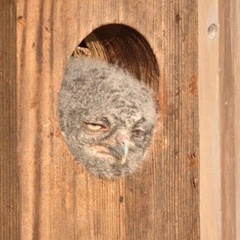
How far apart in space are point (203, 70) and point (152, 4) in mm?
269

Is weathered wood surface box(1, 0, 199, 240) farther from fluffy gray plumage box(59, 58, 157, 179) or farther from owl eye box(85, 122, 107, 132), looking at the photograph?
owl eye box(85, 122, 107, 132)

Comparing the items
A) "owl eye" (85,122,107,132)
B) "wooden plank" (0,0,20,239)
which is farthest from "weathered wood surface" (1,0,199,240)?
"owl eye" (85,122,107,132)

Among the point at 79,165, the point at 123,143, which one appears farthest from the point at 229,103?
the point at 79,165

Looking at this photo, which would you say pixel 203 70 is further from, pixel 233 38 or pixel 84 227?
pixel 84 227

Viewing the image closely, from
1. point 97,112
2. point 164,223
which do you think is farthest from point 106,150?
point 164,223

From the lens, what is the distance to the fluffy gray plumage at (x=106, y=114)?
2.58 metres

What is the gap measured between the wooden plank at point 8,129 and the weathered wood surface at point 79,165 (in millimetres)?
14

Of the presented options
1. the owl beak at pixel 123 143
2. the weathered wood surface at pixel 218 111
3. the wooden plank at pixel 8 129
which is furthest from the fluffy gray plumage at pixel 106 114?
the wooden plank at pixel 8 129

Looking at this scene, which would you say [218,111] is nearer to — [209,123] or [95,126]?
[209,123]

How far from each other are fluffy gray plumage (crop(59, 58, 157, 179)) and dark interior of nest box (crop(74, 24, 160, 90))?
1.1 inches

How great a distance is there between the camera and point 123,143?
262 centimetres

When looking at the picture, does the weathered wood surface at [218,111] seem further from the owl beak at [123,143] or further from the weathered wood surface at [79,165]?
the owl beak at [123,143]

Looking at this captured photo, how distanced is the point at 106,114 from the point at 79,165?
1.34 ft

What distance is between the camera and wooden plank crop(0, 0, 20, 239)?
209 centimetres
